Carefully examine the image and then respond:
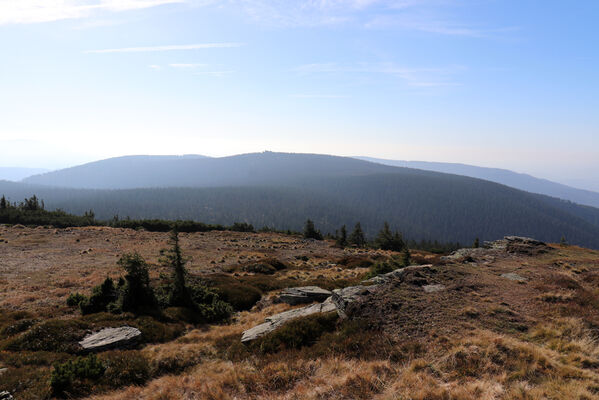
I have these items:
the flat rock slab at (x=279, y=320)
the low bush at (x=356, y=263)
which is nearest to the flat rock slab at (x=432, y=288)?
the flat rock slab at (x=279, y=320)

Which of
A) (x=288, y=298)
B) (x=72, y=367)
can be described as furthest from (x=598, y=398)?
(x=72, y=367)

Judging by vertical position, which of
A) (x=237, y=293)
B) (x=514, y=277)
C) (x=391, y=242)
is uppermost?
(x=514, y=277)

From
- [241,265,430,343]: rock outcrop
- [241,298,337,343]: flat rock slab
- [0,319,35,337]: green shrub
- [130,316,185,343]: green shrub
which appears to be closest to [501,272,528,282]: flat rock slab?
[241,265,430,343]: rock outcrop

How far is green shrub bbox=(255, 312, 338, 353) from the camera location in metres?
12.0

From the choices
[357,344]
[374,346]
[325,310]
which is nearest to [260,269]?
[325,310]

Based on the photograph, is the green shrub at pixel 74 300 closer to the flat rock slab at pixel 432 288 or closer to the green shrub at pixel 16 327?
the green shrub at pixel 16 327

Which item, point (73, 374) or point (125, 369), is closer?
point (73, 374)

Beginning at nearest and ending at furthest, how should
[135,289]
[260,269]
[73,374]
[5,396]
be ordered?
[5,396], [73,374], [135,289], [260,269]

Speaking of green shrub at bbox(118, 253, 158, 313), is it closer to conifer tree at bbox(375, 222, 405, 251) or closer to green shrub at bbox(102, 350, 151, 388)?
green shrub at bbox(102, 350, 151, 388)

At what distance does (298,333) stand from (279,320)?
7.64ft

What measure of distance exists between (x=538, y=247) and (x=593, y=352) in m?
30.5

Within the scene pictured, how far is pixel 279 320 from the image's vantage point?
14461 millimetres

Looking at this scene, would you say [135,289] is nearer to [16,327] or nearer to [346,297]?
[16,327]

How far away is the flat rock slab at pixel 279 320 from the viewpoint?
13.4 m
